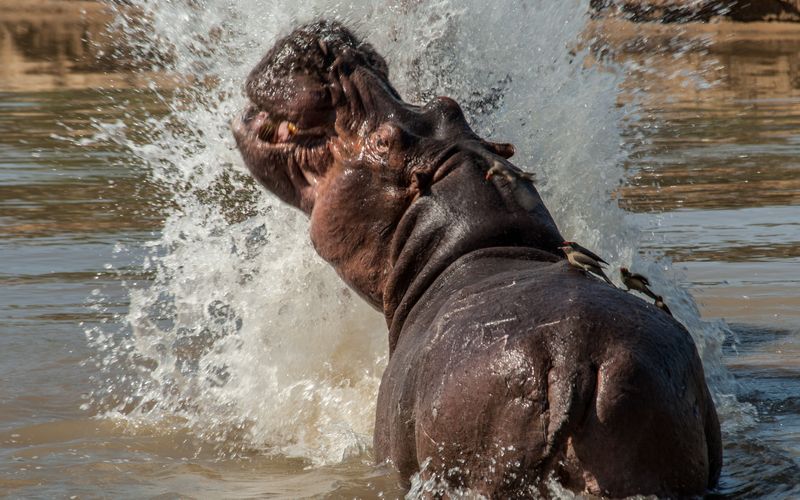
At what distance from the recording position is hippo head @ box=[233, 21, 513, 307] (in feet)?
12.3

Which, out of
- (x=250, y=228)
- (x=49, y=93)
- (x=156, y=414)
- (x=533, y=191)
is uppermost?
(x=533, y=191)

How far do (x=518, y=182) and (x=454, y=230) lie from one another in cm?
24

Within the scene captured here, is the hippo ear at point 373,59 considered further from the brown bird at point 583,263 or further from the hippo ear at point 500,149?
the brown bird at point 583,263

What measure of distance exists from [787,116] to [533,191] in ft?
38.5

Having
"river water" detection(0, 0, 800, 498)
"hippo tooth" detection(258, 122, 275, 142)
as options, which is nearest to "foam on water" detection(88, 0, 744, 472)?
"river water" detection(0, 0, 800, 498)

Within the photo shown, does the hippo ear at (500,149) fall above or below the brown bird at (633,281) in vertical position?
above

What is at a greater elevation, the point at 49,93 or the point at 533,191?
the point at 533,191

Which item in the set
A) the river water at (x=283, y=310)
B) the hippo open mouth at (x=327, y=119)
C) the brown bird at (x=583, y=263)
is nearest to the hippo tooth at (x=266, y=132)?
the hippo open mouth at (x=327, y=119)

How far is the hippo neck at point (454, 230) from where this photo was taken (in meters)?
3.53

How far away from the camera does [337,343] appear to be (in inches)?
196

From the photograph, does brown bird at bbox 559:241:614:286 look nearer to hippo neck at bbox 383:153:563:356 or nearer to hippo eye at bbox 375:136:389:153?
hippo neck at bbox 383:153:563:356

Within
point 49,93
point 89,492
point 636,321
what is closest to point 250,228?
point 89,492

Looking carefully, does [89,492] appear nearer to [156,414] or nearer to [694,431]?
[156,414]

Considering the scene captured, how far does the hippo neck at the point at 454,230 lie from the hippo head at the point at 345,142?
0.22ft
